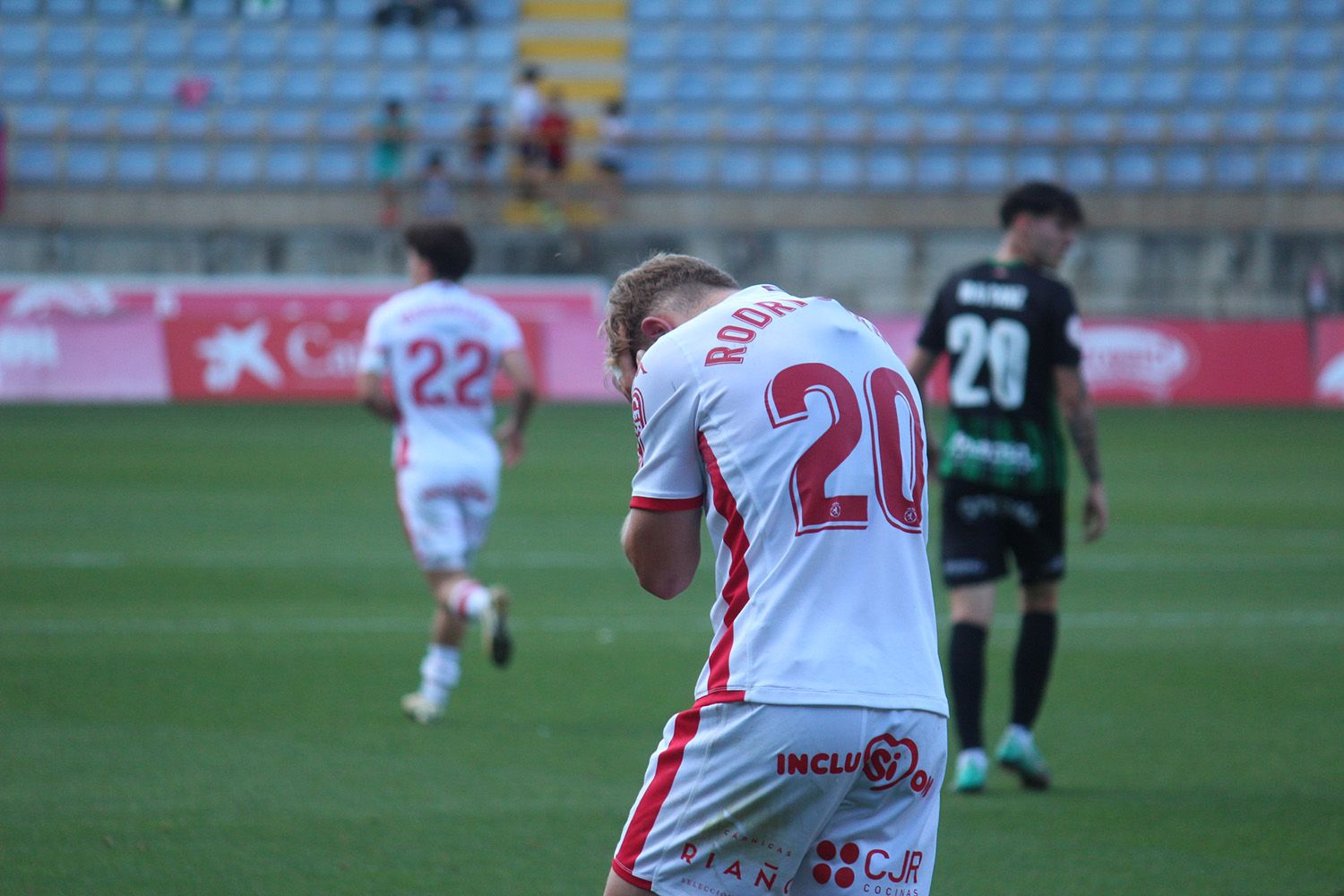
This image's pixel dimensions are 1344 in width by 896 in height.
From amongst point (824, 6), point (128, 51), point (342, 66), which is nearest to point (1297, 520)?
point (824, 6)

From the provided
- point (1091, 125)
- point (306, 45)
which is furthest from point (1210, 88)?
point (306, 45)

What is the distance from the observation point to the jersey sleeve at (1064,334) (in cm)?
588

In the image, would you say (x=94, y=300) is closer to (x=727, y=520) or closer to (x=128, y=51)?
(x=128, y=51)

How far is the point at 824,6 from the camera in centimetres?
3014

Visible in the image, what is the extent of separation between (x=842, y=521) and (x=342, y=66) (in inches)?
1111

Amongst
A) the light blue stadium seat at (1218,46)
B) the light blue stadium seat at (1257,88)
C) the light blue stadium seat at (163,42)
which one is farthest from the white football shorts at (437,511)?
the light blue stadium seat at (1218,46)

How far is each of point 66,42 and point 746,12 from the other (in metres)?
12.8

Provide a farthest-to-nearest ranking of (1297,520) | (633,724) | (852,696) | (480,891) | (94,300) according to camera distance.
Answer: (94,300)
(1297,520)
(633,724)
(480,891)
(852,696)

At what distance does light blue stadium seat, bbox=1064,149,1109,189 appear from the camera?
89.9 feet

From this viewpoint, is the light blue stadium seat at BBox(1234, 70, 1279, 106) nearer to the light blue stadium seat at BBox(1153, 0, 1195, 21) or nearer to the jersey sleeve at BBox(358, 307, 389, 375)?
the light blue stadium seat at BBox(1153, 0, 1195, 21)

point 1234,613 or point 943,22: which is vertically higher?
point 943,22

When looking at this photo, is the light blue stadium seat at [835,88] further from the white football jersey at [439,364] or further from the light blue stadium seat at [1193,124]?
the white football jersey at [439,364]

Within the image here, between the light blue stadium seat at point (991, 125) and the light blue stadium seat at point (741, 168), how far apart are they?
397cm

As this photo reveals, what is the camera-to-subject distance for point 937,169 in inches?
1092
